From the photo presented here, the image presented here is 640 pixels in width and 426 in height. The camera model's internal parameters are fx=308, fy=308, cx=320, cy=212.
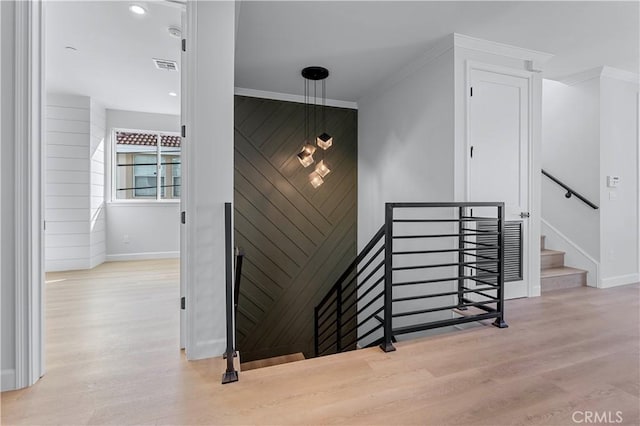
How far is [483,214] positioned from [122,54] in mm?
4259

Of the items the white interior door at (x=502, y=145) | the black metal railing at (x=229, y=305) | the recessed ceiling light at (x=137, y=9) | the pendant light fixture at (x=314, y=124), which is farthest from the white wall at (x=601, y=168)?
the recessed ceiling light at (x=137, y=9)

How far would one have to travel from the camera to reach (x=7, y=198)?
1669mm

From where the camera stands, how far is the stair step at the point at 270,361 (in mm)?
4082

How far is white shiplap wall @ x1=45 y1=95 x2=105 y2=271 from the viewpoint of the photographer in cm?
459


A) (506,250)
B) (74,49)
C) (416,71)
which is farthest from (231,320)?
(74,49)

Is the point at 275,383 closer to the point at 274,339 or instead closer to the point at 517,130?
the point at 274,339

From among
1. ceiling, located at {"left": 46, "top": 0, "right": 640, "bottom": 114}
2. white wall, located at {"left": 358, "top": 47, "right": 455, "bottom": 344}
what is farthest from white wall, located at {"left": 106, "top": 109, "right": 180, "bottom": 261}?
white wall, located at {"left": 358, "top": 47, "right": 455, "bottom": 344}

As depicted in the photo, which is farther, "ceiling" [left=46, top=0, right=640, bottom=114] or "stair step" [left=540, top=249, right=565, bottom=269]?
"stair step" [left=540, top=249, right=565, bottom=269]

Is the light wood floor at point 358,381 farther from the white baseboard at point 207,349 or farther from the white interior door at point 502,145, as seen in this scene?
the white interior door at point 502,145

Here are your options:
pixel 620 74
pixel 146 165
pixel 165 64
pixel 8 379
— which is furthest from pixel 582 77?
pixel 146 165

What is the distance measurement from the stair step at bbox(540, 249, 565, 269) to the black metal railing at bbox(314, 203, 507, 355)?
4.18 feet

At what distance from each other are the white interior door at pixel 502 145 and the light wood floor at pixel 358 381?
3.80 ft

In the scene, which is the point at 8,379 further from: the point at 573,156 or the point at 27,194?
the point at 573,156

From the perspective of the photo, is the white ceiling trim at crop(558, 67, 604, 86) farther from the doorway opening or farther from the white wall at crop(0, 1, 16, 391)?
the white wall at crop(0, 1, 16, 391)
